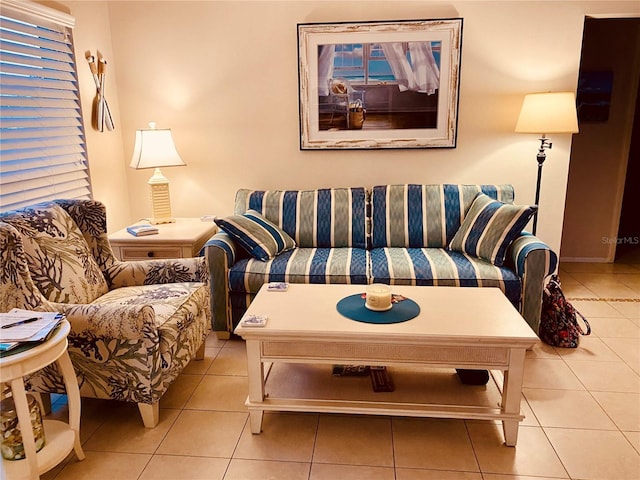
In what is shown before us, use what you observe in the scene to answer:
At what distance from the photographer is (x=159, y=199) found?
3.36 meters

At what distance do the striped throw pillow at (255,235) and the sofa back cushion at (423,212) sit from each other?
2.28 feet

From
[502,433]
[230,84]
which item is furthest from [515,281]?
[230,84]

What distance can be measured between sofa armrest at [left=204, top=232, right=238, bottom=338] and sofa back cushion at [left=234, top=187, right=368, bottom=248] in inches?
19.3

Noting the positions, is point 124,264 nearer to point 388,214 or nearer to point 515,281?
point 388,214

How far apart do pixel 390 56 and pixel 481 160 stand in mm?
1012

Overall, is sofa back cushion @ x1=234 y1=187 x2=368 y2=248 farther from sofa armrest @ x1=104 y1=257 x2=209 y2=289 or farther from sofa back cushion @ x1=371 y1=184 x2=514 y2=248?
sofa armrest @ x1=104 y1=257 x2=209 y2=289

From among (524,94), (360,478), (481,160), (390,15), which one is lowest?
(360,478)

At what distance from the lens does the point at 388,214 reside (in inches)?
130

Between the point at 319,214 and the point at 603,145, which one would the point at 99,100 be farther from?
the point at 603,145

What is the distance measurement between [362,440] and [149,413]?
94 cm

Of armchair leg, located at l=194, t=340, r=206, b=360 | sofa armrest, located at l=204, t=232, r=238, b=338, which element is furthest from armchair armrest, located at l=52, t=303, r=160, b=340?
sofa armrest, located at l=204, t=232, r=238, b=338

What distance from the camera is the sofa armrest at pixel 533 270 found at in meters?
2.64

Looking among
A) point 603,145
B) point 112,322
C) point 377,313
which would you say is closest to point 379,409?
point 377,313

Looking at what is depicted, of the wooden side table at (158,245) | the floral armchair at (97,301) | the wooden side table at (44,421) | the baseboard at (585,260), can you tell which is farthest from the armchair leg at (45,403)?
the baseboard at (585,260)
